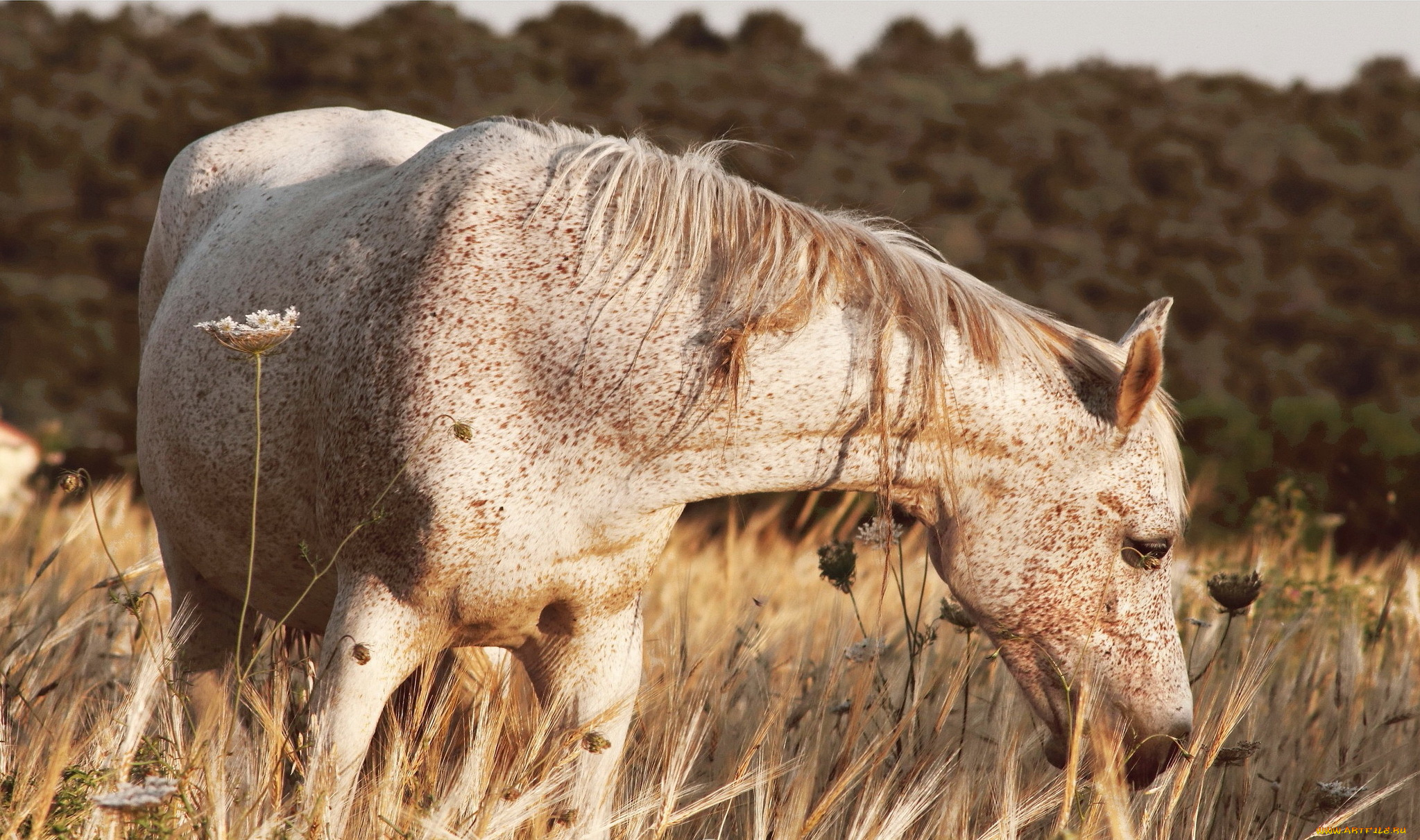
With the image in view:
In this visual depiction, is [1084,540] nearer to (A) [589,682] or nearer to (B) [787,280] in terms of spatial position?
(B) [787,280]

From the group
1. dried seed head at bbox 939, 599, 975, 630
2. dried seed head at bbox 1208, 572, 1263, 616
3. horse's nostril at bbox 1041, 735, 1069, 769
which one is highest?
dried seed head at bbox 1208, 572, 1263, 616

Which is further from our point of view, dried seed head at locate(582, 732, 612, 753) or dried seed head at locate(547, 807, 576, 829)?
dried seed head at locate(547, 807, 576, 829)

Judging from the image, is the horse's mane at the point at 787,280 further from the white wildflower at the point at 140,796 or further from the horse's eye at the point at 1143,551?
the white wildflower at the point at 140,796

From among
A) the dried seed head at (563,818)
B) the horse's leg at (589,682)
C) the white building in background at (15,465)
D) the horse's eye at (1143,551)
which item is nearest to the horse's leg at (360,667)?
the horse's leg at (589,682)

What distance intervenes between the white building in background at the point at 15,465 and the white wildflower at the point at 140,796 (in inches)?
213

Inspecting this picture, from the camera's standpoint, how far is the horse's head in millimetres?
2557

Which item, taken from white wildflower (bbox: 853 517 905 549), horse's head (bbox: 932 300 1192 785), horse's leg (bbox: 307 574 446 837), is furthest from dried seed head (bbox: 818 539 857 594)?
horse's leg (bbox: 307 574 446 837)

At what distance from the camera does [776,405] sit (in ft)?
8.12

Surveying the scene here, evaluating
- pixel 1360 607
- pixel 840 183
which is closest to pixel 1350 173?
pixel 840 183

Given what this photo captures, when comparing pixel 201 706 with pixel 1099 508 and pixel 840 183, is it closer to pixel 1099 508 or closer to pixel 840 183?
pixel 1099 508

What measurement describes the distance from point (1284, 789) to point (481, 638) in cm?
206

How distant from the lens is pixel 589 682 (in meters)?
2.71

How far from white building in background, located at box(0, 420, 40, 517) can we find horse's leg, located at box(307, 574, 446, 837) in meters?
4.90

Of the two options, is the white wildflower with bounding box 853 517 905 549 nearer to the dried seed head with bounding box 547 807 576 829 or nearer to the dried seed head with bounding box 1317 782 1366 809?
the dried seed head with bounding box 547 807 576 829
